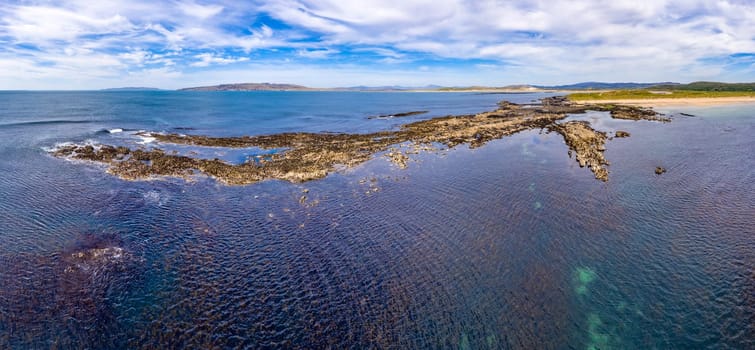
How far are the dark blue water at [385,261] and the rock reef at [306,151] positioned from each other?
133 inches

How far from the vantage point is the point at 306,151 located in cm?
4484

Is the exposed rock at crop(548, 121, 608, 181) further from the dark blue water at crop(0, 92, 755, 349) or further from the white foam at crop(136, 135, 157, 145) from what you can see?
the white foam at crop(136, 135, 157, 145)

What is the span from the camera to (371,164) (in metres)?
39.2

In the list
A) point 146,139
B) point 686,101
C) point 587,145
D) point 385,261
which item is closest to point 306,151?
point 385,261

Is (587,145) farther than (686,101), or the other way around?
(686,101)

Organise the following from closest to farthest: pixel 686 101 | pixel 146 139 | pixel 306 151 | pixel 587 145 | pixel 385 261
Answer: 1. pixel 385 261
2. pixel 306 151
3. pixel 587 145
4. pixel 146 139
5. pixel 686 101

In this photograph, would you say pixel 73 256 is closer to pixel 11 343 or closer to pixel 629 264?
pixel 11 343

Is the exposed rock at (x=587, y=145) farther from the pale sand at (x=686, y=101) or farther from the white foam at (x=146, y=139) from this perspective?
the pale sand at (x=686, y=101)

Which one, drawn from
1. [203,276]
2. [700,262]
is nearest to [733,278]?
[700,262]

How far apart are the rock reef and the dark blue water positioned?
3372 millimetres

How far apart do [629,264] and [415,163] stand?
2364 cm

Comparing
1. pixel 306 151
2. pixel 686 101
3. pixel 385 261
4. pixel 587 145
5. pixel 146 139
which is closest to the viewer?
pixel 385 261

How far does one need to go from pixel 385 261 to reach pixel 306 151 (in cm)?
2796

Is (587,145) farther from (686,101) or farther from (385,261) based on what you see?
(686,101)
